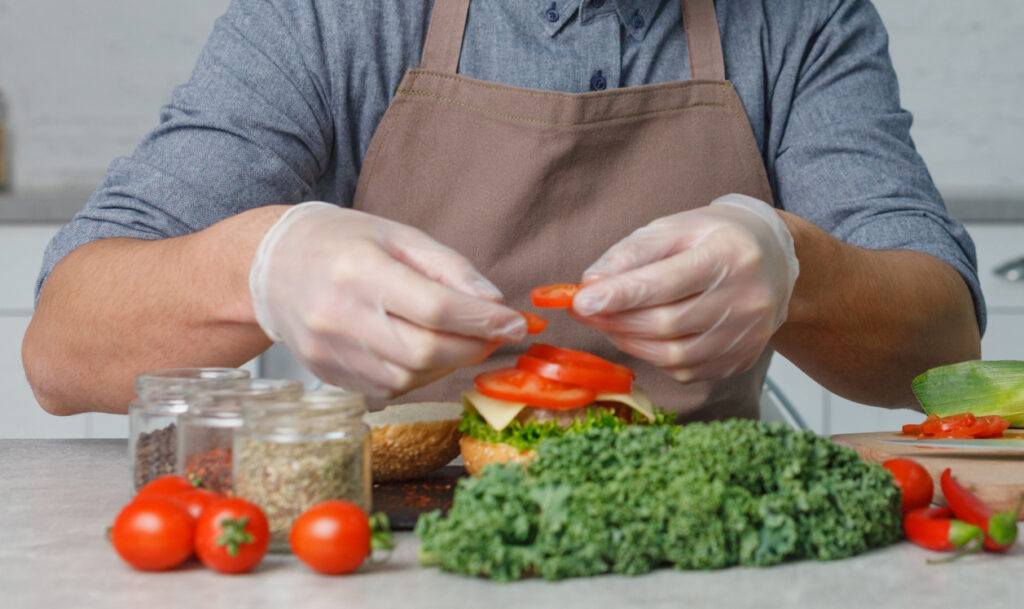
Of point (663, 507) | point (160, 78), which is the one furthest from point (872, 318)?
point (160, 78)

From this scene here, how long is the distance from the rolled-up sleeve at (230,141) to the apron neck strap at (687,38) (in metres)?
0.19

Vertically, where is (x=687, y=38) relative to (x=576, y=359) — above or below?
above

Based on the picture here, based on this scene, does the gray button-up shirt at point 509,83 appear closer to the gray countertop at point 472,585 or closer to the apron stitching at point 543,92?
the apron stitching at point 543,92

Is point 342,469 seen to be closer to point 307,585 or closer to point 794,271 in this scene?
point 307,585

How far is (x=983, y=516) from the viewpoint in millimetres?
937

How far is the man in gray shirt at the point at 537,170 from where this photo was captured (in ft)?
4.79

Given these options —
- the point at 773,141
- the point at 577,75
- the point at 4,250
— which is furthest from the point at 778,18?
the point at 4,250

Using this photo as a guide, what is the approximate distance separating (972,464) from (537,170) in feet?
2.56

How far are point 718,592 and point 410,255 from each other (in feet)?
1.65

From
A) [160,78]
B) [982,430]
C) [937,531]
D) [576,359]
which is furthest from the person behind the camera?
[160,78]

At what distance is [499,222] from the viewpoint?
1.64 metres

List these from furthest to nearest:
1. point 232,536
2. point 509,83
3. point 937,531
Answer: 1. point 509,83
2. point 937,531
3. point 232,536

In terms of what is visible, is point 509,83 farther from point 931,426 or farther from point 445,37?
point 931,426

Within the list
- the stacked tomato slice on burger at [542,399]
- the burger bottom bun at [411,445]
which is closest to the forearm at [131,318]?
the burger bottom bun at [411,445]
